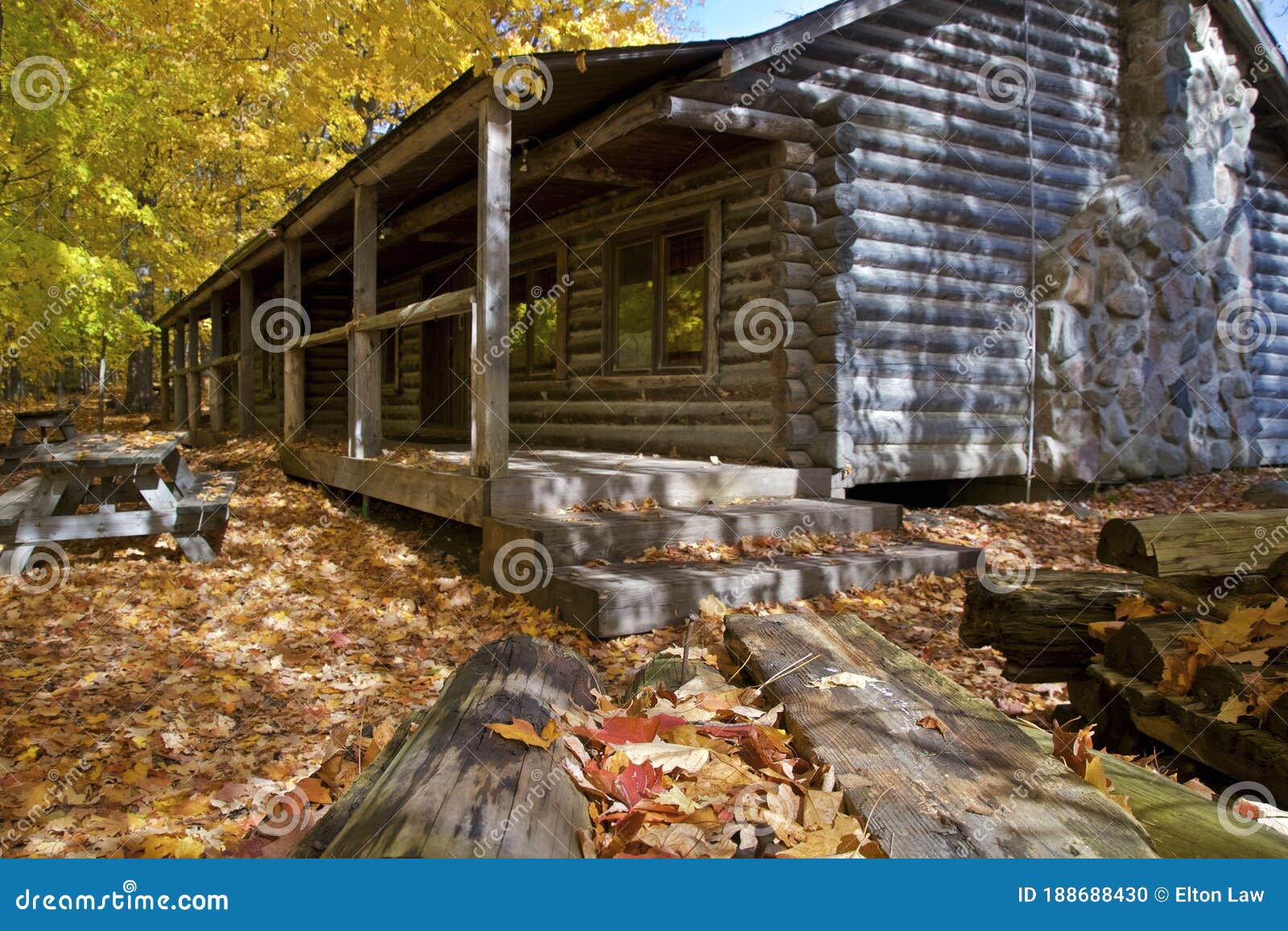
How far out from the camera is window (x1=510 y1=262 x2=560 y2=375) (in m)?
12.4

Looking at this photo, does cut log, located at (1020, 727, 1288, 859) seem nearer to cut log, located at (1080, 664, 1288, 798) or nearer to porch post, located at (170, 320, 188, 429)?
cut log, located at (1080, 664, 1288, 798)

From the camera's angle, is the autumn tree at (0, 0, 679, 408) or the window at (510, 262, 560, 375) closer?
the autumn tree at (0, 0, 679, 408)

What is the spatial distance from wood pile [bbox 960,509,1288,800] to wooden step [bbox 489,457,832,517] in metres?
3.10

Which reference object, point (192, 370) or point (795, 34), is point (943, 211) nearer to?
point (795, 34)

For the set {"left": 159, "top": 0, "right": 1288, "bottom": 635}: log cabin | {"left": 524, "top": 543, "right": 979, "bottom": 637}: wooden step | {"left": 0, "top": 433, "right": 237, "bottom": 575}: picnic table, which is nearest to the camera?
{"left": 524, "top": 543, "right": 979, "bottom": 637}: wooden step

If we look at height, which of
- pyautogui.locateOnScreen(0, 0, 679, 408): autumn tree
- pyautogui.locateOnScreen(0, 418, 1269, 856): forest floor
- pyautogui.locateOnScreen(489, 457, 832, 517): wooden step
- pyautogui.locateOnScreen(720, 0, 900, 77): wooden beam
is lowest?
pyautogui.locateOnScreen(0, 418, 1269, 856): forest floor

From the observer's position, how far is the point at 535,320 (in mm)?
12852

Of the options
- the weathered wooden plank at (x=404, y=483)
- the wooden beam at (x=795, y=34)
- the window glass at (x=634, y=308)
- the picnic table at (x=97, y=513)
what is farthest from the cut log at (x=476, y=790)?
the window glass at (x=634, y=308)

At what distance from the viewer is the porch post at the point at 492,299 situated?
665 cm

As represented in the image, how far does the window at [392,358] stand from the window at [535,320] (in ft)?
14.2

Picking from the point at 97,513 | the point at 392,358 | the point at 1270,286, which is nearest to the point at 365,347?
the point at 97,513

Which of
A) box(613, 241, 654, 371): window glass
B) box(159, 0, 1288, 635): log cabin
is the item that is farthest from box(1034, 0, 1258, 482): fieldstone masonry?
box(613, 241, 654, 371): window glass

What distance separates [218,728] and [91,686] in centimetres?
95

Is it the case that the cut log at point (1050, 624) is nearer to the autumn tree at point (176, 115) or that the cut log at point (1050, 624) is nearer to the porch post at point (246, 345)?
the autumn tree at point (176, 115)
